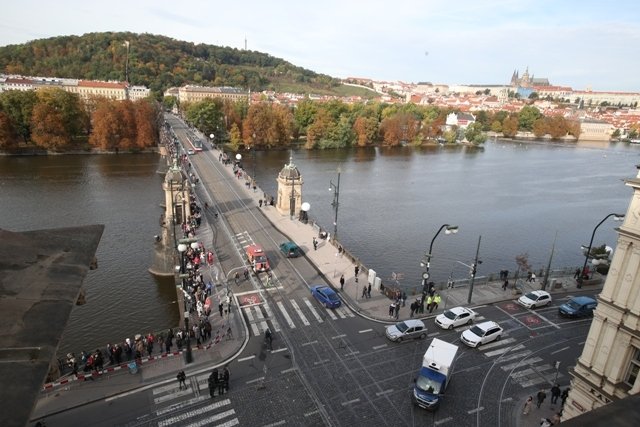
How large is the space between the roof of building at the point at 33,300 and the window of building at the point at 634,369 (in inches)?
669

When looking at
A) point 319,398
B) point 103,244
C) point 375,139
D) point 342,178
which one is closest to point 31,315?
point 319,398

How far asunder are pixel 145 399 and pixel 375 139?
9965cm

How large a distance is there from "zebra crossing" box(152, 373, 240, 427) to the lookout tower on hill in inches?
1014

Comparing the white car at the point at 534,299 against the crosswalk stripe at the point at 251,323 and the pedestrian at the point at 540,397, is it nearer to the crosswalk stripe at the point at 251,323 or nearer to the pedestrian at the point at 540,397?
the pedestrian at the point at 540,397

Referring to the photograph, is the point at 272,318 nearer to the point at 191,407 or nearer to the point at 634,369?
the point at 191,407

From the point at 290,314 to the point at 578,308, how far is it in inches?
674

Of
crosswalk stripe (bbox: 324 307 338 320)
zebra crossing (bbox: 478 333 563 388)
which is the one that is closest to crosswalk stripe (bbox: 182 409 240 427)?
crosswalk stripe (bbox: 324 307 338 320)

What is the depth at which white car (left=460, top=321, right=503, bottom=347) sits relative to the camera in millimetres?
21703

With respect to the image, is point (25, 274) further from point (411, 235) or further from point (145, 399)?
point (411, 235)

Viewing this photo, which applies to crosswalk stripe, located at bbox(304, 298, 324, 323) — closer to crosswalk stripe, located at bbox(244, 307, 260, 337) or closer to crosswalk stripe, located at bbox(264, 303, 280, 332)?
crosswalk stripe, located at bbox(264, 303, 280, 332)

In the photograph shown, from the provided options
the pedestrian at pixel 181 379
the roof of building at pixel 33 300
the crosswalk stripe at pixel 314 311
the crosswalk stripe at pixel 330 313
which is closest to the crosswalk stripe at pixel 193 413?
the pedestrian at pixel 181 379

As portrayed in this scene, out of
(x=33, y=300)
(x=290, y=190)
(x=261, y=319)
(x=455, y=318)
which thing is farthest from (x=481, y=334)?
(x=290, y=190)

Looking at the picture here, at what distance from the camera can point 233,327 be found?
22453 millimetres

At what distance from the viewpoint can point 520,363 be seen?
68.7ft
